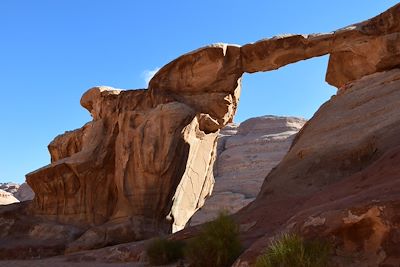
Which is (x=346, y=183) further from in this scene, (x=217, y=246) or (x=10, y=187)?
(x=10, y=187)

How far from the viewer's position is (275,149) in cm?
5216

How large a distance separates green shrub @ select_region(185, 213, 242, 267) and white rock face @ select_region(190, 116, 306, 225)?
29276mm


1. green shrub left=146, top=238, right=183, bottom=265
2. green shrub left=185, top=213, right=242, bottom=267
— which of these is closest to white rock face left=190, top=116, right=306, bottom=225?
green shrub left=146, top=238, right=183, bottom=265

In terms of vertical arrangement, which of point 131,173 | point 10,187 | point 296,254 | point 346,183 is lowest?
point 296,254

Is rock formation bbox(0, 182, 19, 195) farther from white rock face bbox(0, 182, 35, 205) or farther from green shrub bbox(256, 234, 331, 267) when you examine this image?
green shrub bbox(256, 234, 331, 267)

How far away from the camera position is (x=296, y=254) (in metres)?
5.27

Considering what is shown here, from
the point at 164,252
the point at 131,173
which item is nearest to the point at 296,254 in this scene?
the point at 164,252

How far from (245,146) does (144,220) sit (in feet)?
121

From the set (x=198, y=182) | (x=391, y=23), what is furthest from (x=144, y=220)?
(x=391, y=23)

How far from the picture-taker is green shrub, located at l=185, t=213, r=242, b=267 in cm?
829

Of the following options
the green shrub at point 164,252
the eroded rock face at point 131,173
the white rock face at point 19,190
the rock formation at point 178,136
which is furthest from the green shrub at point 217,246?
the white rock face at point 19,190

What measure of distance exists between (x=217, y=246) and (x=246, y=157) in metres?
44.4

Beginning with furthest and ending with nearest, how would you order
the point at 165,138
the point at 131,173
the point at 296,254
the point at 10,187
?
the point at 10,187 → the point at 131,173 → the point at 165,138 → the point at 296,254

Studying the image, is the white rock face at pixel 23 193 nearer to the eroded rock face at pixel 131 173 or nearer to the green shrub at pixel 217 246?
the eroded rock face at pixel 131 173
